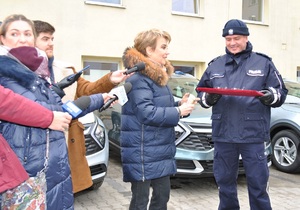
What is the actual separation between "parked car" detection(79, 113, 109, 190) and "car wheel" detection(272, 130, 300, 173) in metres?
3.16

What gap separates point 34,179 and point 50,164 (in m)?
0.12

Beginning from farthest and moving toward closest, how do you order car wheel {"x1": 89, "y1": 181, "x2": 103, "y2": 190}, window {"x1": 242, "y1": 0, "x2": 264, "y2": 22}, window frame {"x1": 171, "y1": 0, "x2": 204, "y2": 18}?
window {"x1": 242, "y1": 0, "x2": 264, "y2": 22}
window frame {"x1": 171, "y1": 0, "x2": 204, "y2": 18}
car wheel {"x1": 89, "y1": 181, "x2": 103, "y2": 190}

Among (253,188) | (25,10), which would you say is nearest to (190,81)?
(253,188)

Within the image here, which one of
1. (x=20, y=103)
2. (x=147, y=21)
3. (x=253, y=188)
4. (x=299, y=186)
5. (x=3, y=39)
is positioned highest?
(x=147, y=21)

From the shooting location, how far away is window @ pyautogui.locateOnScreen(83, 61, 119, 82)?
924 cm

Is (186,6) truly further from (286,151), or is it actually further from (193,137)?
(193,137)

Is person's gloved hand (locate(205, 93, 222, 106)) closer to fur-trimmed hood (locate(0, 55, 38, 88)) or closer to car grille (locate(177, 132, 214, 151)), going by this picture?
car grille (locate(177, 132, 214, 151))

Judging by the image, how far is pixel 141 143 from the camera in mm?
2834

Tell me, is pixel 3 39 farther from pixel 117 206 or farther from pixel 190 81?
pixel 190 81

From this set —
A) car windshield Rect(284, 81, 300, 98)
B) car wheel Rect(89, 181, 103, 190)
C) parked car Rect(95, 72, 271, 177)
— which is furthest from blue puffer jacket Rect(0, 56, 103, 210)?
car windshield Rect(284, 81, 300, 98)

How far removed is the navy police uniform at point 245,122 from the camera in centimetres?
325

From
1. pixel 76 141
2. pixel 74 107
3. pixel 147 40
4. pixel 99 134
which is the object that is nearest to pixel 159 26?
pixel 99 134

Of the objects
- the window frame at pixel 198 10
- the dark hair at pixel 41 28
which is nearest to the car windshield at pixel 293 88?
the window frame at pixel 198 10

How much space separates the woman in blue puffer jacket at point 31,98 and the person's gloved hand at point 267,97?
1.61 meters
